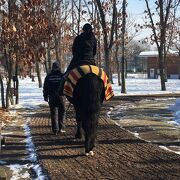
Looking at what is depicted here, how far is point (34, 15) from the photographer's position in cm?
2133

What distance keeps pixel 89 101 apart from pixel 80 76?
0.52m

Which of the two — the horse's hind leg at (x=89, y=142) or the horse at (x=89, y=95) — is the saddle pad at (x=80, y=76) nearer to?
the horse at (x=89, y=95)

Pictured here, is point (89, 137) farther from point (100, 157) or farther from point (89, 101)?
point (89, 101)

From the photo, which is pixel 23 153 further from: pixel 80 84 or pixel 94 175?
pixel 94 175

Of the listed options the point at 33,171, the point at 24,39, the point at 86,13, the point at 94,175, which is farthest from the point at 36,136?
the point at 86,13

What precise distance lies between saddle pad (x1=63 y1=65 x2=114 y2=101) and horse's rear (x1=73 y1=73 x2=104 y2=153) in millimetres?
71

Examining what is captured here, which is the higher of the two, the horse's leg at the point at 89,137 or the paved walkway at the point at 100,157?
the horse's leg at the point at 89,137

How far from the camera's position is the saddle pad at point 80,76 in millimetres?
8961

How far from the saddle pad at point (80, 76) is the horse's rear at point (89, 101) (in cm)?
7

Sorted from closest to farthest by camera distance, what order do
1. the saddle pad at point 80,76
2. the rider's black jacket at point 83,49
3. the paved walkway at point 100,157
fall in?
the paved walkway at point 100,157 < the saddle pad at point 80,76 < the rider's black jacket at point 83,49

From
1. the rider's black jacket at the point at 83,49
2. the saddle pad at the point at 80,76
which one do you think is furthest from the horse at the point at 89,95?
the rider's black jacket at the point at 83,49

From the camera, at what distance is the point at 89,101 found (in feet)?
29.7

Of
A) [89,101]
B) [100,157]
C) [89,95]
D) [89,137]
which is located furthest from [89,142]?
[89,95]

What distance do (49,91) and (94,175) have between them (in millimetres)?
5048
